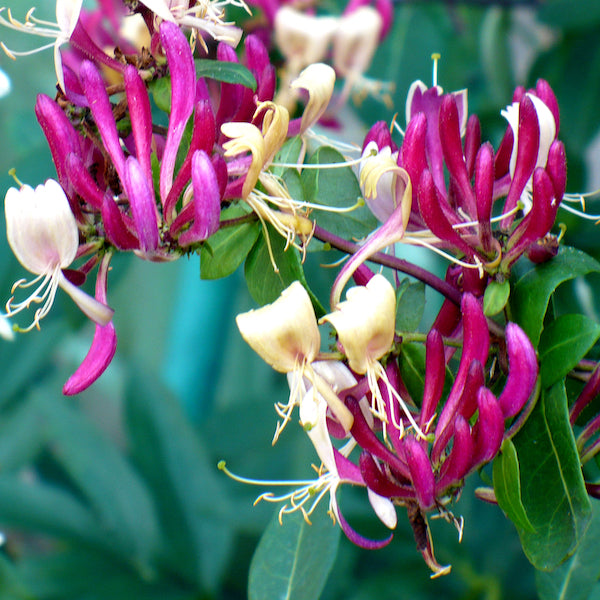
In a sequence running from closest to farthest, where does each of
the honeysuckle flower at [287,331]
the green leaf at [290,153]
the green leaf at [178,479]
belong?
the honeysuckle flower at [287,331] → the green leaf at [290,153] → the green leaf at [178,479]

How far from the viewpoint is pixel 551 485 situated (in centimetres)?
36

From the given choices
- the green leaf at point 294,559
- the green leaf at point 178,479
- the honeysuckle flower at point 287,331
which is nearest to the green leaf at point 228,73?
the honeysuckle flower at point 287,331

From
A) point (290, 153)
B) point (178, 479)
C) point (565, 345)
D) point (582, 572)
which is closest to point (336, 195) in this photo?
point (290, 153)

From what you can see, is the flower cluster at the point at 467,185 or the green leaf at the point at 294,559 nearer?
the flower cluster at the point at 467,185

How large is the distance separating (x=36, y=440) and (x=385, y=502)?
782mm

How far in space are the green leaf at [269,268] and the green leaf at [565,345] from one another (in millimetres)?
121

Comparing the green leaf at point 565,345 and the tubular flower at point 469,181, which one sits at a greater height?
the tubular flower at point 469,181

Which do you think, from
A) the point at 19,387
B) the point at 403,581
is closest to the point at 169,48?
the point at 403,581

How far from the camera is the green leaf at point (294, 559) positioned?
0.46 meters

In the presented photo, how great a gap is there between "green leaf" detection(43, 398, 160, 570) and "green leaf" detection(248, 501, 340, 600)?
47 centimetres

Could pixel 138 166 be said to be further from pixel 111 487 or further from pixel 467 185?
pixel 111 487

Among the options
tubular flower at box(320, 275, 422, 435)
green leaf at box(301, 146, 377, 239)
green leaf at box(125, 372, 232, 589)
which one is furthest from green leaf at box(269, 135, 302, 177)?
green leaf at box(125, 372, 232, 589)

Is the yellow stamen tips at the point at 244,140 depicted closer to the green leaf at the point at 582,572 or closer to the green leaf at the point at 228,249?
the green leaf at the point at 228,249

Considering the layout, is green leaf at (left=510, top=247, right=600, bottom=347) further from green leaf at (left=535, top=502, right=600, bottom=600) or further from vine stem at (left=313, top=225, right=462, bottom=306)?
green leaf at (left=535, top=502, right=600, bottom=600)
